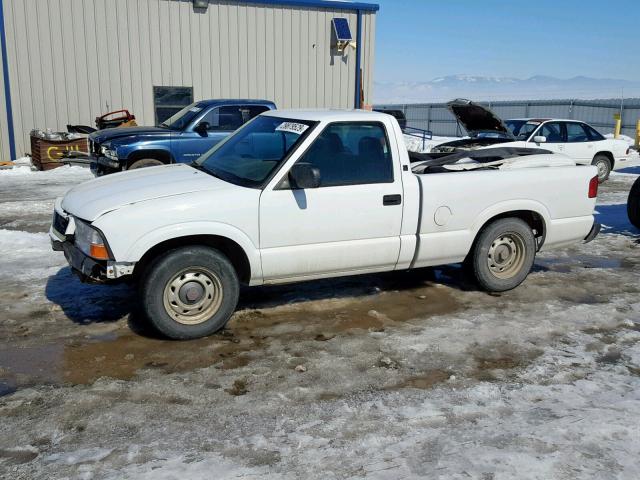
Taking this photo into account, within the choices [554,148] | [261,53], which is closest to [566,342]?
[554,148]

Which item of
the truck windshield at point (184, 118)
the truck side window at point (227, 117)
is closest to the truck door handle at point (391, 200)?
the truck side window at point (227, 117)

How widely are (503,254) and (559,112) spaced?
2845cm

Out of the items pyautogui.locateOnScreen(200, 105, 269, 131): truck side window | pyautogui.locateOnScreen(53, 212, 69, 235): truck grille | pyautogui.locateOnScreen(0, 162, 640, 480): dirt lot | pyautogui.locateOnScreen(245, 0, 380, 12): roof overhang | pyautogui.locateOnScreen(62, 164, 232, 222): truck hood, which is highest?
pyautogui.locateOnScreen(245, 0, 380, 12): roof overhang

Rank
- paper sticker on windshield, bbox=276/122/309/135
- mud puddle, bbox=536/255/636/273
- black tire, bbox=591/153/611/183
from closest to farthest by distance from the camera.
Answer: paper sticker on windshield, bbox=276/122/309/135
mud puddle, bbox=536/255/636/273
black tire, bbox=591/153/611/183

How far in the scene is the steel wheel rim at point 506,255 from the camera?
6117 mm

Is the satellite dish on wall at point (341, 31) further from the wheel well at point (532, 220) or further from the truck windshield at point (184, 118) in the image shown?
the wheel well at point (532, 220)

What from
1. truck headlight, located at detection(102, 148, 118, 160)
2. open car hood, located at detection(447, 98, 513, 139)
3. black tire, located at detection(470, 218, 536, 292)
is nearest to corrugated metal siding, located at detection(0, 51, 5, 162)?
truck headlight, located at detection(102, 148, 118, 160)

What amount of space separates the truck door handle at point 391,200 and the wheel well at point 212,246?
50.6 inches

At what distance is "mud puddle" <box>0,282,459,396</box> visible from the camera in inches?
170

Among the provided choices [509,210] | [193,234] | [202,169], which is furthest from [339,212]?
[509,210]

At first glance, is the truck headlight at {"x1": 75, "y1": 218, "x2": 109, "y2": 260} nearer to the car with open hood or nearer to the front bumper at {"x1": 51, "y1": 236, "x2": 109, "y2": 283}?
the front bumper at {"x1": 51, "y1": 236, "x2": 109, "y2": 283}

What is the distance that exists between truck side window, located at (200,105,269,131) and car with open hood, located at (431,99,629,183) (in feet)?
12.4

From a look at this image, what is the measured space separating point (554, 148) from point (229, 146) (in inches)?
413

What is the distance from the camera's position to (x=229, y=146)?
5676 mm
